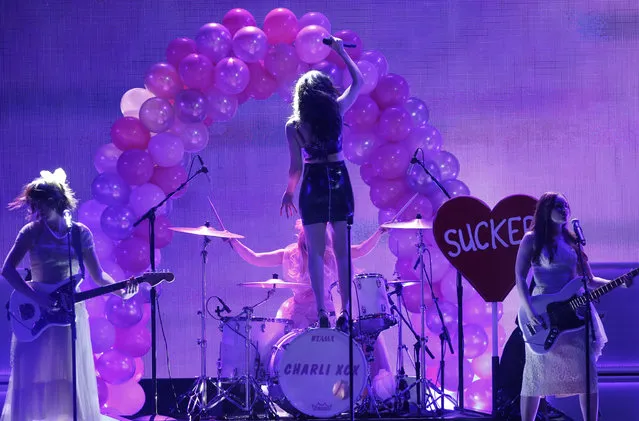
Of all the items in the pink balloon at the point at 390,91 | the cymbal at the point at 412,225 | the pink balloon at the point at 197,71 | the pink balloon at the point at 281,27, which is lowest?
the cymbal at the point at 412,225

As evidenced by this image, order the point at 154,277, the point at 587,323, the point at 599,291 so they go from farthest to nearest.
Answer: the point at 154,277
the point at 599,291
the point at 587,323

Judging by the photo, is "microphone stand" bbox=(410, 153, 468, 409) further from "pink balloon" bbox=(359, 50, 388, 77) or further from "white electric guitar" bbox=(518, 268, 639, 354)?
"white electric guitar" bbox=(518, 268, 639, 354)

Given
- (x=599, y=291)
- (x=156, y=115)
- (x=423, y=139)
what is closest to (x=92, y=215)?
(x=156, y=115)

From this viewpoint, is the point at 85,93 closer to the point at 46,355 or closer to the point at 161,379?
the point at 161,379

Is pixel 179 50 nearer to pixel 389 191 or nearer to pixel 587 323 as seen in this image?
pixel 389 191

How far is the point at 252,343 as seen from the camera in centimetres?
666

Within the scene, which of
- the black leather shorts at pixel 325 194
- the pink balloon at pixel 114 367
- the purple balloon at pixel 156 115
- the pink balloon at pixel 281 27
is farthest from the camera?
the pink balloon at pixel 281 27

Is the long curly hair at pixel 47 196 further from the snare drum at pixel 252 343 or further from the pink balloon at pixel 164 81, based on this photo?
the pink balloon at pixel 164 81

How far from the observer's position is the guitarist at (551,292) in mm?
5539

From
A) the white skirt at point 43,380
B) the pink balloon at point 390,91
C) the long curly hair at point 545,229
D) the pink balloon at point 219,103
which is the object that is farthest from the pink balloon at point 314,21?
the white skirt at point 43,380

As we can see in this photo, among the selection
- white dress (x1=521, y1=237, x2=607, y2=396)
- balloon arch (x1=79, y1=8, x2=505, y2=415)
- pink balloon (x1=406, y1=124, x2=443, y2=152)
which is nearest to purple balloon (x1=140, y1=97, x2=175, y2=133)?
balloon arch (x1=79, y1=8, x2=505, y2=415)

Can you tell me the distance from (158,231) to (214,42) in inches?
64.6

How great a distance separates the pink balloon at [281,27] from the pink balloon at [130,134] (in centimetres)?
133

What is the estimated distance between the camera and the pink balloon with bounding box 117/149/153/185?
7.05m
